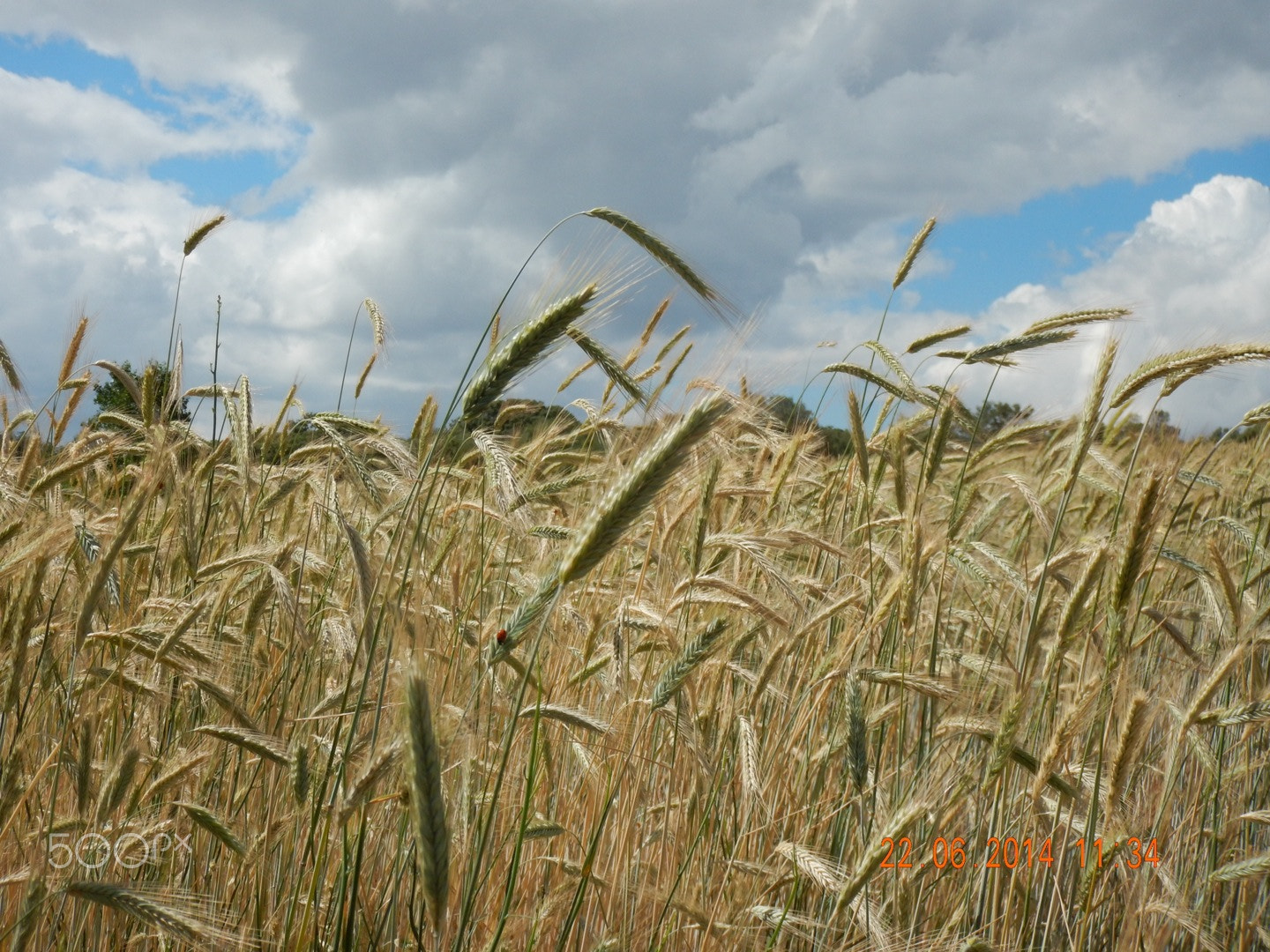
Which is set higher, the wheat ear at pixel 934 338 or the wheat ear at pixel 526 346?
the wheat ear at pixel 934 338

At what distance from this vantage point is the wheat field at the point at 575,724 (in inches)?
60.6

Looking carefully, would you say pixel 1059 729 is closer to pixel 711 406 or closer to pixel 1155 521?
pixel 1155 521

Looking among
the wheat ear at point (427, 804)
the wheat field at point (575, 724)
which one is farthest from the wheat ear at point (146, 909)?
the wheat ear at point (427, 804)

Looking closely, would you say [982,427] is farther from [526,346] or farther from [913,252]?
[526,346]

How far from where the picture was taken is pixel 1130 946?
5.96 feet

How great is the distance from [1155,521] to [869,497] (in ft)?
3.16

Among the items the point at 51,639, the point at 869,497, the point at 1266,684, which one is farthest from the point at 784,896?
the point at 1266,684

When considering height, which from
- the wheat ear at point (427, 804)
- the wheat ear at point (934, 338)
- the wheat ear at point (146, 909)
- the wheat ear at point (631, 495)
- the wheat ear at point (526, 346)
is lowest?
the wheat ear at point (146, 909)
